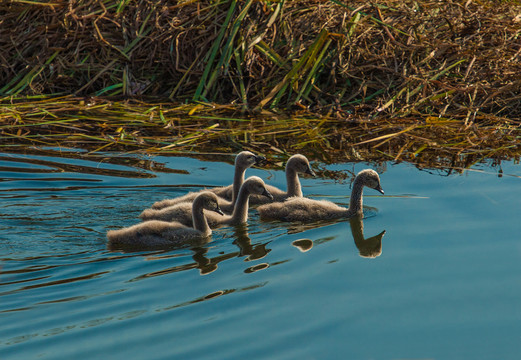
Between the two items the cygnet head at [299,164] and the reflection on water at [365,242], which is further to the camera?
the cygnet head at [299,164]

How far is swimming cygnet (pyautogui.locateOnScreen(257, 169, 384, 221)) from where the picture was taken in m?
7.27

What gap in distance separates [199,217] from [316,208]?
1111mm

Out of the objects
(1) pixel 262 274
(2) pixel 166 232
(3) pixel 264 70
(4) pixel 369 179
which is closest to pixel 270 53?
(3) pixel 264 70

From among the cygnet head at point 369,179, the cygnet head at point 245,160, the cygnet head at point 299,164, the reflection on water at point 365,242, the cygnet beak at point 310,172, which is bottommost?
the reflection on water at point 365,242

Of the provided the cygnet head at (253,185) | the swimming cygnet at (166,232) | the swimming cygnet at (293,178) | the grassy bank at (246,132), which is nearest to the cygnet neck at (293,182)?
the swimming cygnet at (293,178)

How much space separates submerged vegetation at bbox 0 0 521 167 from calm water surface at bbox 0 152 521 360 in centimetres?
158

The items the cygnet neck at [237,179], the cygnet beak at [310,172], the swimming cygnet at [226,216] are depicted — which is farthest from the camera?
the cygnet beak at [310,172]

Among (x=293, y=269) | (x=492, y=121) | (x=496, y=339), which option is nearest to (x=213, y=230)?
(x=293, y=269)

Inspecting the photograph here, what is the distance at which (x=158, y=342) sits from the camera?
4.65 meters

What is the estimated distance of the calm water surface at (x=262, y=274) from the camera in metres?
4.71

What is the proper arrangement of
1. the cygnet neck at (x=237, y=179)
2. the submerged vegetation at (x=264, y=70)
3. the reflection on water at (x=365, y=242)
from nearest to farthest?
the reflection on water at (x=365, y=242), the cygnet neck at (x=237, y=179), the submerged vegetation at (x=264, y=70)

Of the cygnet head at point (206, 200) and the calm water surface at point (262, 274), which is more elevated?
the cygnet head at point (206, 200)

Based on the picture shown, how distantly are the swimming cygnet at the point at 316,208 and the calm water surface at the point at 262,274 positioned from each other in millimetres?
140

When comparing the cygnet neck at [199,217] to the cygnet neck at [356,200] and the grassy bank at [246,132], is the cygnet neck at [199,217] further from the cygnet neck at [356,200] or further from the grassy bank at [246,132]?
the grassy bank at [246,132]
